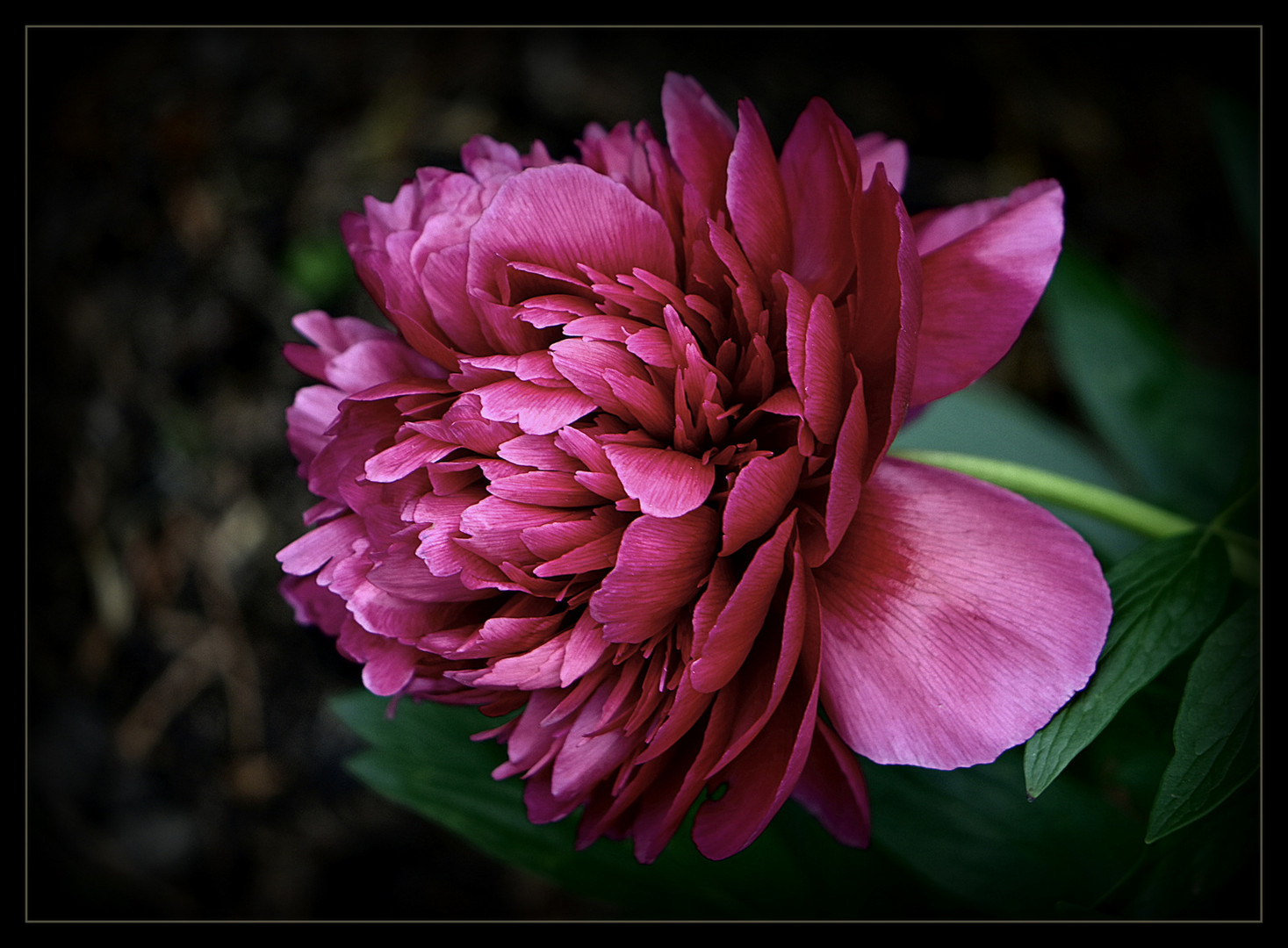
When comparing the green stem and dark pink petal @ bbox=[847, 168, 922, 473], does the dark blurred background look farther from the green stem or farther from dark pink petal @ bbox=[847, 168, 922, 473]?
dark pink petal @ bbox=[847, 168, 922, 473]

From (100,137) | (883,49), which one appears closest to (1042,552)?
(883,49)

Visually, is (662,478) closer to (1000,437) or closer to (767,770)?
(767,770)

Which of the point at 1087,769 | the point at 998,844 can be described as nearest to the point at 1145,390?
the point at 1087,769

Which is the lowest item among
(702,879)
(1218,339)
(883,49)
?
(702,879)

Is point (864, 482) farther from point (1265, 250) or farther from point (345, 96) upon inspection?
point (345, 96)

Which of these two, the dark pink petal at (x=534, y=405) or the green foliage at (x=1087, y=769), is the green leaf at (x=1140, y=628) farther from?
the dark pink petal at (x=534, y=405)

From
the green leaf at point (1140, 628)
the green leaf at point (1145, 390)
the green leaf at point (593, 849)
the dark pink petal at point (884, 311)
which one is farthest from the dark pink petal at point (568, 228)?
the green leaf at point (1145, 390)

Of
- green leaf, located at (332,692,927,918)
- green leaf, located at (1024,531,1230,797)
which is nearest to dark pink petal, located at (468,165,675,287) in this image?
green leaf, located at (1024,531,1230,797)
